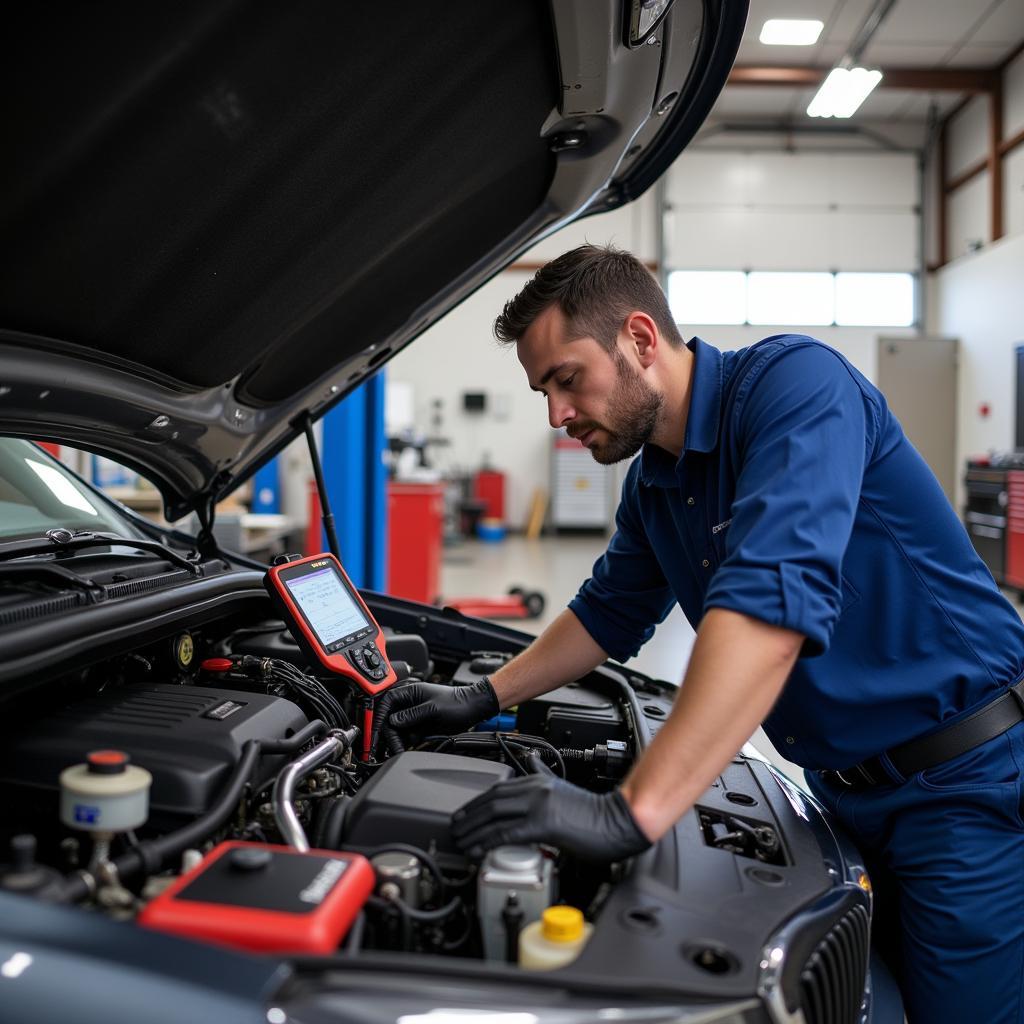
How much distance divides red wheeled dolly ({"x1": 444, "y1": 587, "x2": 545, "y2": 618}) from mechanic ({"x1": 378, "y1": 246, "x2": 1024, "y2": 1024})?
438cm

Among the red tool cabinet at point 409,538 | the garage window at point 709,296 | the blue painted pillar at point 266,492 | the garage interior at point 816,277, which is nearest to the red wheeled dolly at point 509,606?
the red tool cabinet at point 409,538

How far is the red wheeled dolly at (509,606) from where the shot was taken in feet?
19.4

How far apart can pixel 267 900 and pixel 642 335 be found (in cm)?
94

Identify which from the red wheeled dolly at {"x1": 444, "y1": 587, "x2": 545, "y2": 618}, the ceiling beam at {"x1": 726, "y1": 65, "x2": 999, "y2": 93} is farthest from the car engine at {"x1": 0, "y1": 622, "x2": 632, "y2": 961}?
the ceiling beam at {"x1": 726, "y1": 65, "x2": 999, "y2": 93}

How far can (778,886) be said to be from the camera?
3.56ft

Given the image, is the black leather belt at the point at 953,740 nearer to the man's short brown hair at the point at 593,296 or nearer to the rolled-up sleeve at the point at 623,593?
the rolled-up sleeve at the point at 623,593

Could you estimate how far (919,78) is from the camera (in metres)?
9.34

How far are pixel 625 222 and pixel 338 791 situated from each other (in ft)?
35.8

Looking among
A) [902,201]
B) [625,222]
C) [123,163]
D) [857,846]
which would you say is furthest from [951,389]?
[123,163]

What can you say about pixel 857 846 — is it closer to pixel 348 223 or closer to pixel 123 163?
pixel 348 223

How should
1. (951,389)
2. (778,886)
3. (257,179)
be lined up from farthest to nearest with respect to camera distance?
(951,389) < (257,179) < (778,886)

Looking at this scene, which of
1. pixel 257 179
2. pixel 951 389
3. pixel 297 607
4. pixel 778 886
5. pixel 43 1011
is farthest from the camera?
pixel 951 389

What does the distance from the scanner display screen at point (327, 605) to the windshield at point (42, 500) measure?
428 mm

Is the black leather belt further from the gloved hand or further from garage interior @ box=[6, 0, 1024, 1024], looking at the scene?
the gloved hand
